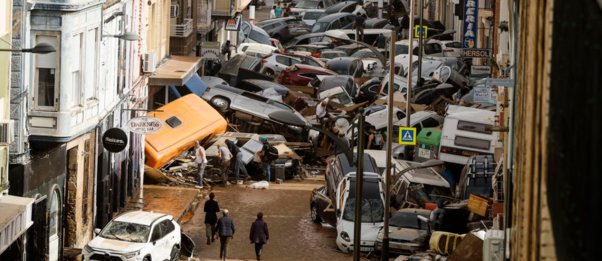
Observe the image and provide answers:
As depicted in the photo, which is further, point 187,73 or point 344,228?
point 187,73

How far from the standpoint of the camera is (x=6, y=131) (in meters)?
24.2

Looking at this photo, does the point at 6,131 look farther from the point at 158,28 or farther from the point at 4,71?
the point at 158,28

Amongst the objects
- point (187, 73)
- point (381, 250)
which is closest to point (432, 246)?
point (381, 250)

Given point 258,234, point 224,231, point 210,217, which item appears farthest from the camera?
point 210,217

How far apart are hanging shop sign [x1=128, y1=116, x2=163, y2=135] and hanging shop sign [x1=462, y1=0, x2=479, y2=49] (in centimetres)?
2226

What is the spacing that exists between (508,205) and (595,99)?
14230 millimetres

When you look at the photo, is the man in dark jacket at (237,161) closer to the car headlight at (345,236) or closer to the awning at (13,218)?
the car headlight at (345,236)

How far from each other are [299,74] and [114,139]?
28309mm

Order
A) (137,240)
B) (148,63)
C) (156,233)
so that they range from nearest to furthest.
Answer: (137,240) < (156,233) < (148,63)

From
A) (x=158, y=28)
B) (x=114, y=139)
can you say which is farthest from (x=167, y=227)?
(x=158, y=28)

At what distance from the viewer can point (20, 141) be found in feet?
84.1

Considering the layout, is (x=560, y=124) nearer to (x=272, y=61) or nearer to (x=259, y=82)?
(x=259, y=82)

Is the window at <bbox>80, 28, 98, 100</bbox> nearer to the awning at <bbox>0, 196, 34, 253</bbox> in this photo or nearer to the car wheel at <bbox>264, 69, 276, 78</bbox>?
the awning at <bbox>0, 196, 34, 253</bbox>

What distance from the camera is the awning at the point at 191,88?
153 ft
